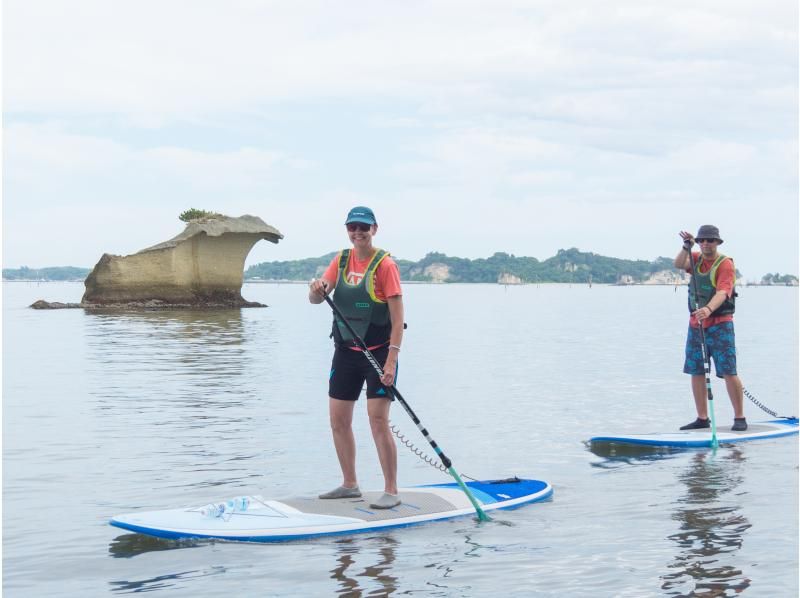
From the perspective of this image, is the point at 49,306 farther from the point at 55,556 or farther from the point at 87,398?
the point at 55,556

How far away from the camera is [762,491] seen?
9.55m

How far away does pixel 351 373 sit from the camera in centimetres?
820

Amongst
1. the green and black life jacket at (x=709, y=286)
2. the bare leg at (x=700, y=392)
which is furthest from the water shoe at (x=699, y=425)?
the green and black life jacket at (x=709, y=286)

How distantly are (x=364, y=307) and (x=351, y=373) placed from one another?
21.9 inches

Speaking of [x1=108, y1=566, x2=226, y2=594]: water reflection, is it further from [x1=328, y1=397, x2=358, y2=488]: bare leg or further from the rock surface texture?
the rock surface texture

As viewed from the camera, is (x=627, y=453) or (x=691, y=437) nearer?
(x=627, y=453)

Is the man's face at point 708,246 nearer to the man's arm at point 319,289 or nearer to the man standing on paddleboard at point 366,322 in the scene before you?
the man standing on paddleboard at point 366,322

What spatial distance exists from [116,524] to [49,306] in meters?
59.3

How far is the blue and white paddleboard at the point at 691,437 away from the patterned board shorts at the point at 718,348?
2.48 feet

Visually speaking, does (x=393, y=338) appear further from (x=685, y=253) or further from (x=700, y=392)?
(x=700, y=392)

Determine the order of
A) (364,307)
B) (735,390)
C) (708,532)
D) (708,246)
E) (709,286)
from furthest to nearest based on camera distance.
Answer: (735,390) → (709,286) → (708,246) → (364,307) → (708,532)

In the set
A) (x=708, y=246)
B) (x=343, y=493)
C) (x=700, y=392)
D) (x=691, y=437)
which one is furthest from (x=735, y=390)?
(x=343, y=493)

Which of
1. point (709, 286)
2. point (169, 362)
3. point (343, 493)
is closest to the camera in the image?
point (343, 493)

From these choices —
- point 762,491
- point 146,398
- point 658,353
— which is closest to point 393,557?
point 762,491
